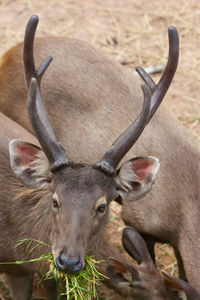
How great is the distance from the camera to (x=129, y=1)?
10773 millimetres

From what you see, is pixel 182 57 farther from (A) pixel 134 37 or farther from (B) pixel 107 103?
(B) pixel 107 103

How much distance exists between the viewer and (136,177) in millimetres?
5082

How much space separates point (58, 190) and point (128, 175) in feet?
1.94

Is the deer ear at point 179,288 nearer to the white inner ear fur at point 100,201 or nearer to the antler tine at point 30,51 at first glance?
the white inner ear fur at point 100,201

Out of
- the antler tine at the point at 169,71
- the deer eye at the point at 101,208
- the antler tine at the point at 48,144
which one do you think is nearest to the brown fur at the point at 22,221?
the deer eye at the point at 101,208

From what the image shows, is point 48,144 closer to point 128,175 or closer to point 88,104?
point 128,175

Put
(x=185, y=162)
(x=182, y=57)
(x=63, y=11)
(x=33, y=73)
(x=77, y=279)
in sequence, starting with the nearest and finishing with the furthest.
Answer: (x=77, y=279) → (x=33, y=73) → (x=185, y=162) → (x=182, y=57) → (x=63, y=11)

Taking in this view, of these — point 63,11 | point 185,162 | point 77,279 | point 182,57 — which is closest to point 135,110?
point 185,162

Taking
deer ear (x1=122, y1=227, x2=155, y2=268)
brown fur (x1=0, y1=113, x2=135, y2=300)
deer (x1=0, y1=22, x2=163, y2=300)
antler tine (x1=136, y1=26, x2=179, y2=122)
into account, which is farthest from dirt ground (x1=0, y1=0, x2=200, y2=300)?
deer (x1=0, y1=22, x2=163, y2=300)

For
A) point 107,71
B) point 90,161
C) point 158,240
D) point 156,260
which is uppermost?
point 107,71

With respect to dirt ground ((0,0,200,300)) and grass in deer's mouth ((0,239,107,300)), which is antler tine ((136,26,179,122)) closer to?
grass in deer's mouth ((0,239,107,300))

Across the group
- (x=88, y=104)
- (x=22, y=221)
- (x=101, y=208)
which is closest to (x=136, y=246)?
(x=101, y=208)

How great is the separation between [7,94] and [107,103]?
3.46 feet

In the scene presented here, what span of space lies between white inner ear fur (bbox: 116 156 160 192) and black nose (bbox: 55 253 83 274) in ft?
2.64
